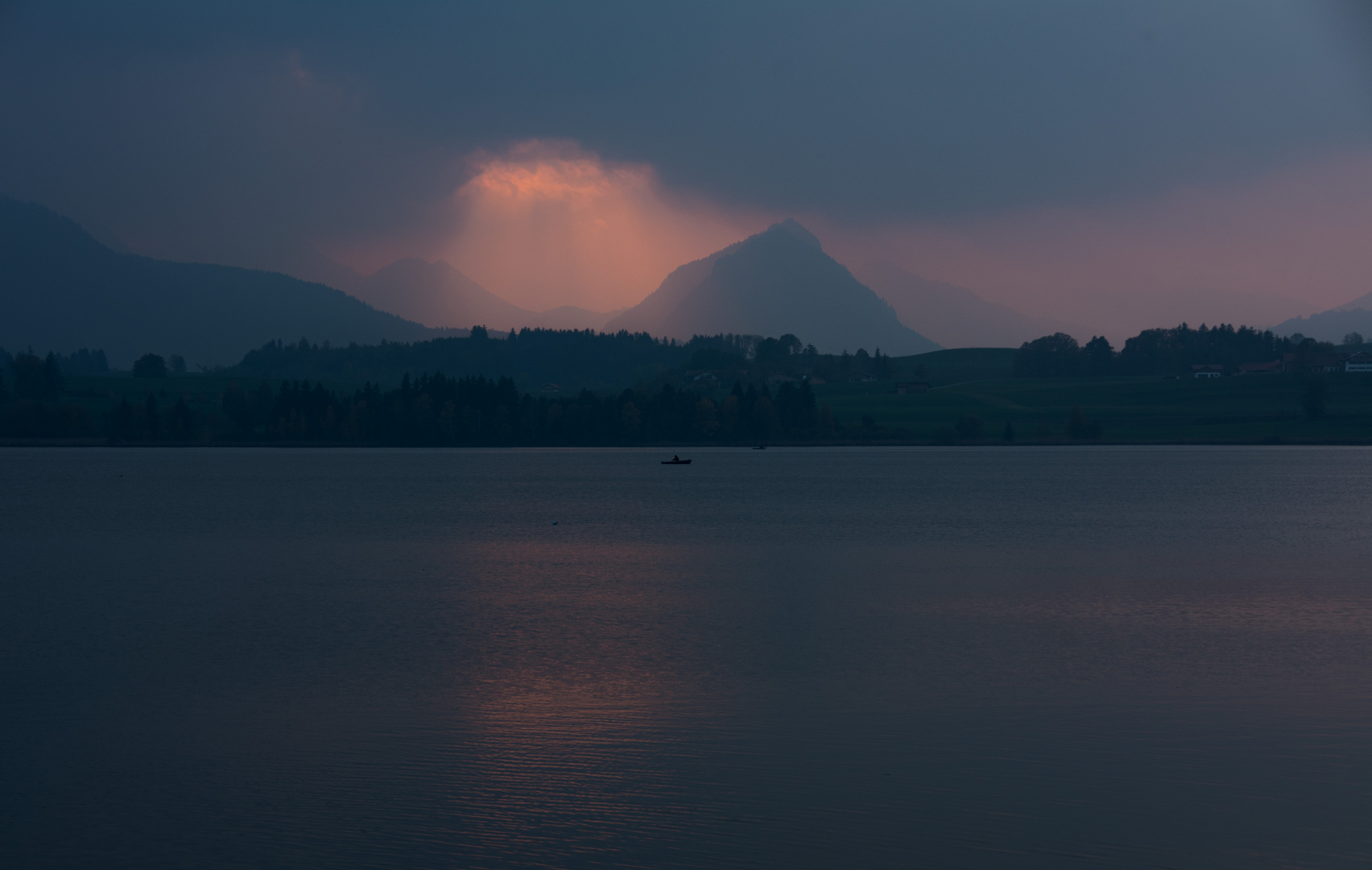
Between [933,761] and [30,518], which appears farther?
[30,518]

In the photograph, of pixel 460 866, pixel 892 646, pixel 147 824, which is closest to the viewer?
pixel 460 866

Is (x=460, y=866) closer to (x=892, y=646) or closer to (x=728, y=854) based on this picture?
(x=728, y=854)

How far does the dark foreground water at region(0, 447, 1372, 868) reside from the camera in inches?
564

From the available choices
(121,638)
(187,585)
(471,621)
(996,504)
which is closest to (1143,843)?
(471,621)

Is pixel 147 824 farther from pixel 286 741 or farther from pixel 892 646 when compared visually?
pixel 892 646

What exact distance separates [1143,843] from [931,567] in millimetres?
32910

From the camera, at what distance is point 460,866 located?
1337cm

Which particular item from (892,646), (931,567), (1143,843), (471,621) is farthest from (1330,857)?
(931,567)

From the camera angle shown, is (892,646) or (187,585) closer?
(892,646)

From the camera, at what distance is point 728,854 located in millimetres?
13648

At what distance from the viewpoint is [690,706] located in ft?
70.5

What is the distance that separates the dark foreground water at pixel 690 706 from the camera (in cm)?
1433

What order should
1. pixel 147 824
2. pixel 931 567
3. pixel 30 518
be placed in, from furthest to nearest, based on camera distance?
pixel 30 518
pixel 931 567
pixel 147 824

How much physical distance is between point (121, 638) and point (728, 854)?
73.6 feet
